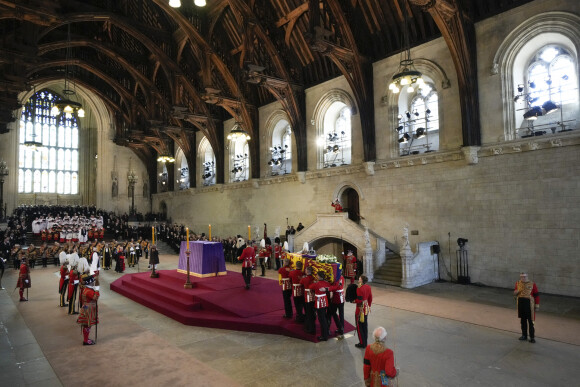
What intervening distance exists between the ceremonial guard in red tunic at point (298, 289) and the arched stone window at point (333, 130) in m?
10.8

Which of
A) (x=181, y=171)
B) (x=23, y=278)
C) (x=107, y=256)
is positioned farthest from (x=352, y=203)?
(x=181, y=171)

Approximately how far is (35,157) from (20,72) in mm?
19935

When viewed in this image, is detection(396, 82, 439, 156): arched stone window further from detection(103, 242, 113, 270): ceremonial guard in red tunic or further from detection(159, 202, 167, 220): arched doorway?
detection(159, 202, 167, 220): arched doorway

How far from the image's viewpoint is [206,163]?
28.1m

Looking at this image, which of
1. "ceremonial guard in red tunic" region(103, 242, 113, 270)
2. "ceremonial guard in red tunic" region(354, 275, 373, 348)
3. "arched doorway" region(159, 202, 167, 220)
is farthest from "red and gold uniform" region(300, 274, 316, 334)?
"arched doorway" region(159, 202, 167, 220)

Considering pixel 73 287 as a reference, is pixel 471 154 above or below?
above

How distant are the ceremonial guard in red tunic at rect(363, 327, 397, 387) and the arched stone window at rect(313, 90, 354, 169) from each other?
47.2 feet

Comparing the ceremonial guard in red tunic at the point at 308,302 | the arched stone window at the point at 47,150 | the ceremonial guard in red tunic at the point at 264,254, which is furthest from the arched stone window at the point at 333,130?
the arched stone window at the point at 47,150

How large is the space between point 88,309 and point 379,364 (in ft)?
19.9

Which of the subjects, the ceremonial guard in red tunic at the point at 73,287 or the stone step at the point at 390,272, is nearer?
the ceremonial guard in red tunic at the point at 73,287

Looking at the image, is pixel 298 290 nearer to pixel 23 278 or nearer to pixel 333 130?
pixel 23 278

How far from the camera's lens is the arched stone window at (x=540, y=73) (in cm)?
1079

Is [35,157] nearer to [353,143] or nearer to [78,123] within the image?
[78,123]

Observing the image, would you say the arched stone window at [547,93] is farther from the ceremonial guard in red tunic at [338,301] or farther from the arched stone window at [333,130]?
the ceremonial guard in red tunic at [338,301]
